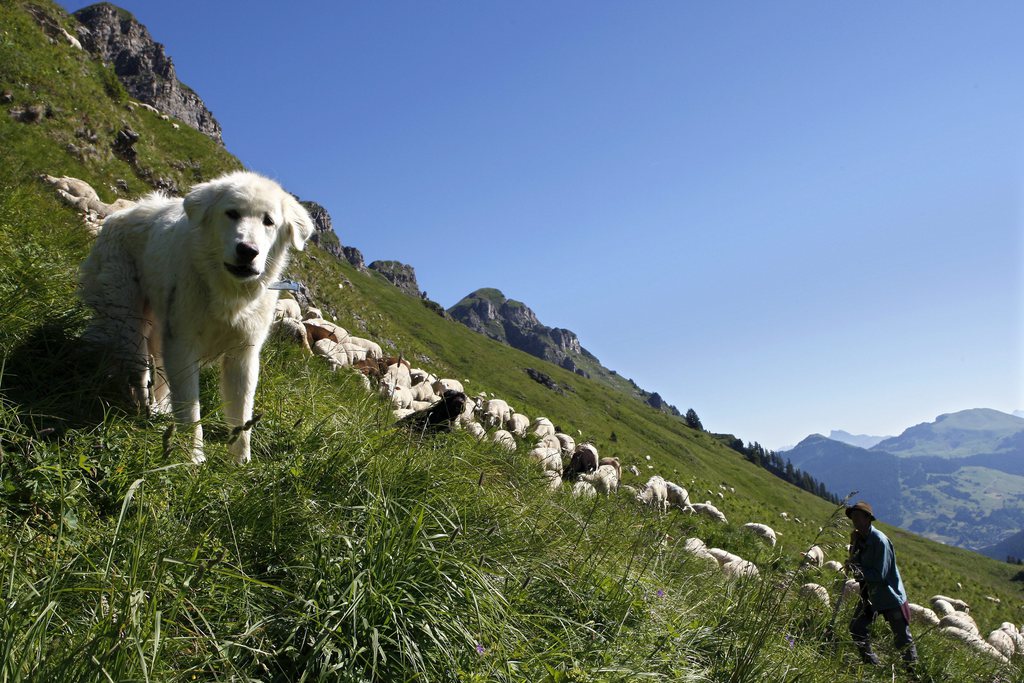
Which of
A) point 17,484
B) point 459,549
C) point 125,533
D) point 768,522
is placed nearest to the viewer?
point 125,533

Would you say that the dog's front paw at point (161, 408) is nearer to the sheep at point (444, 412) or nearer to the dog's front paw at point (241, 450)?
the dog's front paw at point (241, 450)

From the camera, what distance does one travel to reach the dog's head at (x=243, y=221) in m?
4.77

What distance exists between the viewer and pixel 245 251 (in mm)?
4715

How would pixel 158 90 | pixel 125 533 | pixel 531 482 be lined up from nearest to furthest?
pixel 125 533 → pixel 531 482 → pixel 158 90

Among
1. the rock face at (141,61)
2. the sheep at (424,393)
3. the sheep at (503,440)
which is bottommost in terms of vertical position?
the sheep at (503,440)

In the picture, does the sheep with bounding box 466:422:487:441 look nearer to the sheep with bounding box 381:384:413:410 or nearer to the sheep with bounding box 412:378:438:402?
the sheep with bounding box 381:384:413:410

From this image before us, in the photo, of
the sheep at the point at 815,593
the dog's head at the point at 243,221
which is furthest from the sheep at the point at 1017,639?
the dog's head at the point at 243,221

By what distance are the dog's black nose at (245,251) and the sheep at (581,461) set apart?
437cm

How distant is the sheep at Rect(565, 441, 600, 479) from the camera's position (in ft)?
24.9

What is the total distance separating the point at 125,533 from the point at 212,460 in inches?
50.8

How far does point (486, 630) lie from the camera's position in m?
3.21

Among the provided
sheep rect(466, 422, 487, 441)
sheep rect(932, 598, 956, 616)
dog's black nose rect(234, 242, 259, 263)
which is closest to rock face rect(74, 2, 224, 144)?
sheep rect(932, 598, 956, 616)

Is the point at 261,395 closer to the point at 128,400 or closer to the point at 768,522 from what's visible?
the point at 128,400

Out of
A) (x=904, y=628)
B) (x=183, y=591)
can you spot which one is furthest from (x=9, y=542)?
(x=904, y=628)
